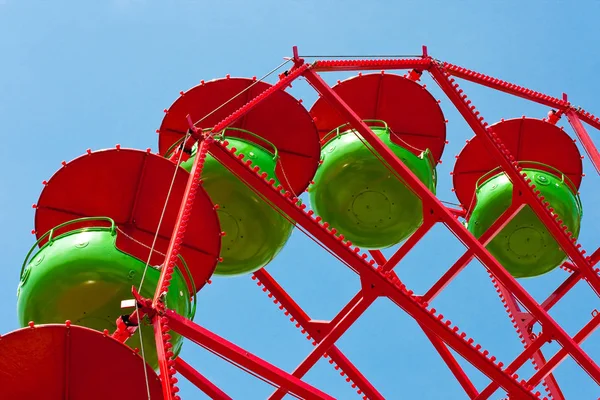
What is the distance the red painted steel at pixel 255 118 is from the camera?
11.5 meters

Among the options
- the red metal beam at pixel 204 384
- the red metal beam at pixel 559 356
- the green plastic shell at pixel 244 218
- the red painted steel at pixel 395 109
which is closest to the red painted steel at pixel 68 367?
the red metal beam at pixel 204 384

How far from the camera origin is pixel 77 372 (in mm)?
6883

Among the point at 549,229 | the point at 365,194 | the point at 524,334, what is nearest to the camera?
the point at 549,229

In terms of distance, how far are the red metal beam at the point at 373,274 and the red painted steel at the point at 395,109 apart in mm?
4150

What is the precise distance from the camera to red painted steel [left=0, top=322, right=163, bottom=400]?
6742 mm

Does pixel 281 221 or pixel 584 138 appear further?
pixel 584 138

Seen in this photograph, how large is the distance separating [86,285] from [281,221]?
3081 mm

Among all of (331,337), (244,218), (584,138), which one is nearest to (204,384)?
(331,337)

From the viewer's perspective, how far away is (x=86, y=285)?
7.94m

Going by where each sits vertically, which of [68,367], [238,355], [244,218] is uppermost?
[244,218]

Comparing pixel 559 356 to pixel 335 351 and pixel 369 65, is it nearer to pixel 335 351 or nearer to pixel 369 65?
pixel 335 351

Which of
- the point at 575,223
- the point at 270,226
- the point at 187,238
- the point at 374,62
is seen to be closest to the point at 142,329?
the point at 187,238

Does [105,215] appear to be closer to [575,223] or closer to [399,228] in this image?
[399,228]

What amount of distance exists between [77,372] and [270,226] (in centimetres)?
390
